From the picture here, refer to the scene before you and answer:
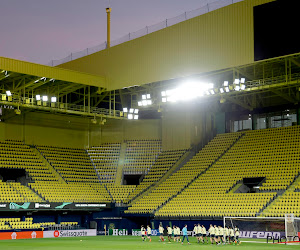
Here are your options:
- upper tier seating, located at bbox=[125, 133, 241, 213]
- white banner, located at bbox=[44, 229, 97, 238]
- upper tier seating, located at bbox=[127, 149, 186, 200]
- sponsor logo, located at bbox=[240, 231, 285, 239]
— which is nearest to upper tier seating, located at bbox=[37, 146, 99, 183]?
upper tier seating, located at bbox=[127, 149, 186, 200]

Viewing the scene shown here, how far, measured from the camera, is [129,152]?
204ft

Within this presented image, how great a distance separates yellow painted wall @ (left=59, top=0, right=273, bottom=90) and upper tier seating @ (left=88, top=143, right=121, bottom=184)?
9.62 metres

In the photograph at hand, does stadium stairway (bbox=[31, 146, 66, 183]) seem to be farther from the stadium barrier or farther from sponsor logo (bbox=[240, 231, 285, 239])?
sponsor logo (bbox=[240, 231, 285, 239])

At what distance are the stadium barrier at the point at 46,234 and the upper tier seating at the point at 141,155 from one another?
375 inches

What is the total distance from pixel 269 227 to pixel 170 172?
1791cm

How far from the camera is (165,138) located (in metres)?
61.5

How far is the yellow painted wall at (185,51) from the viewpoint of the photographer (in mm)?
46406

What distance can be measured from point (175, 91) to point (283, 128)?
12.2 metres

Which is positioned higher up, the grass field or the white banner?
the grass field

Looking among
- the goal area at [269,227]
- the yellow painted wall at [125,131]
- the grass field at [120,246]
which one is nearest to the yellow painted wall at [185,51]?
the yellow painted wall at [125,131]

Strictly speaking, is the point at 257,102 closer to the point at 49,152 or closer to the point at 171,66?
the point at 171,66

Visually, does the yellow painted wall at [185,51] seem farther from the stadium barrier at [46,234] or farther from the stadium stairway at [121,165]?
the stadium barrier at [46,234]

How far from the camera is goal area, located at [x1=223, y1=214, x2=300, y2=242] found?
1516 inches

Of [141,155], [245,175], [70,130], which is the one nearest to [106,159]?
[141,155]
